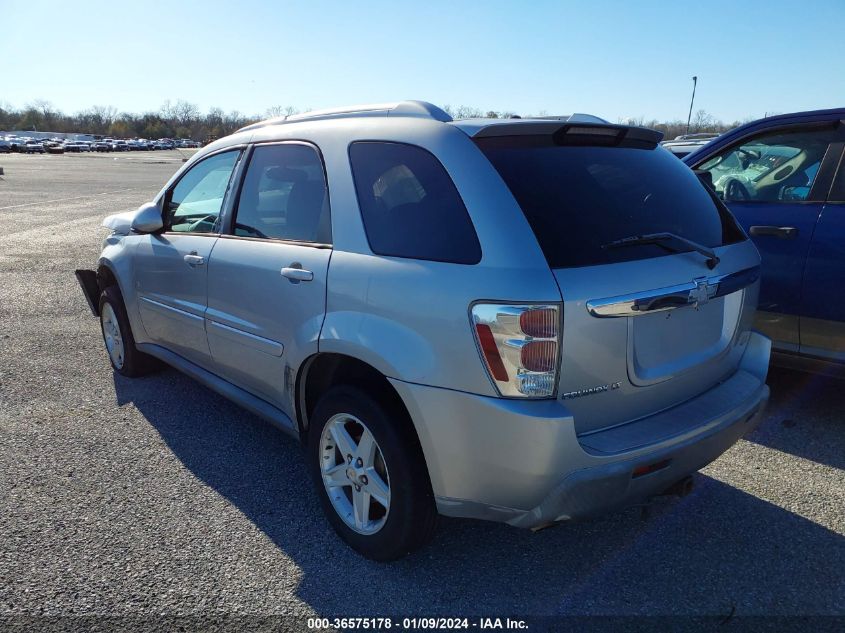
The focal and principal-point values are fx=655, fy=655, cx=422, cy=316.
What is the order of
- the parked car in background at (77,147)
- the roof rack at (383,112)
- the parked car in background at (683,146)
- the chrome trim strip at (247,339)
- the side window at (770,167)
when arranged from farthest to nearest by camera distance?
1. the parked car in background at (77,147)
2. the parked car in background at (683,146)
3. the side window at (770,167)
4. the chrome trim strip at (247,339)
5. the roof rack at (383,112)

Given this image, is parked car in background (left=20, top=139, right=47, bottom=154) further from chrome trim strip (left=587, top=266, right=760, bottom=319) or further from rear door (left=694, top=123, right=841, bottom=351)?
chrome trim strip (left=587, top=266, right=760, bottom=319)

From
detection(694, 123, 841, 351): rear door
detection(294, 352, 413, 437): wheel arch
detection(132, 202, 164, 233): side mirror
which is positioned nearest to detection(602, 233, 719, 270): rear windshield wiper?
detection(294, 352, 413, 437): wheel arch

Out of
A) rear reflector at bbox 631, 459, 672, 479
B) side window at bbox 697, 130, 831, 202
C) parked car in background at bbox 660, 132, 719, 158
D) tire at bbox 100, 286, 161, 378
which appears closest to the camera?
rear reflector at bbox 631, 459, 672, 479

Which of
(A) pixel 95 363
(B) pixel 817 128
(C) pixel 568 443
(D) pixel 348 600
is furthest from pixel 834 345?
(A) pixel 95 363

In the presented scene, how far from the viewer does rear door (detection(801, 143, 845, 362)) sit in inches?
147

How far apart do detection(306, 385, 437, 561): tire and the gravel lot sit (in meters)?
0.14

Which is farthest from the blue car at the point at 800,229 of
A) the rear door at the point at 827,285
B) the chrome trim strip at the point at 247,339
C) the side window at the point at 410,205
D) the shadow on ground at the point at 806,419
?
the chrome trim strip at the point at 247,339

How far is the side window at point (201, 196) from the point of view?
3.72 metres

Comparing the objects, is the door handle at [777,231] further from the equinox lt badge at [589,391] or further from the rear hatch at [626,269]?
the equinox lt badge at [589,391]

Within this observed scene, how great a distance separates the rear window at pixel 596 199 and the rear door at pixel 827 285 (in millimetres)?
1235

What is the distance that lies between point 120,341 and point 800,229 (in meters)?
4.66

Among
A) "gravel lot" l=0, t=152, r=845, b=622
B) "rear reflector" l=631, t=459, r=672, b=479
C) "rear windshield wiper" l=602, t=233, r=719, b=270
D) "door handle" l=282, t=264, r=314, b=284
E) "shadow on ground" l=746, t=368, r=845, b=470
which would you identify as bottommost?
"gravel lot" l=0, t=152, r=845, b=622

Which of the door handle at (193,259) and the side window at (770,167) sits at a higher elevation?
the side window at (770,167)

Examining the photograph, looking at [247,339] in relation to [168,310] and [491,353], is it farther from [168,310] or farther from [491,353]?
[491,353]
